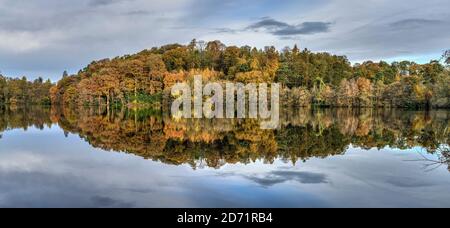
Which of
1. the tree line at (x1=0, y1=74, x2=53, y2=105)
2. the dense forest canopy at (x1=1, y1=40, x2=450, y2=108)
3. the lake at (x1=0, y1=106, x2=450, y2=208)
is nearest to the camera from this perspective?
the lake at (x1=0, y1=106, x2=450, y2=208)

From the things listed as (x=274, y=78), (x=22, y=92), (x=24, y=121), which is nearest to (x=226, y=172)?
(x=24, y=121)

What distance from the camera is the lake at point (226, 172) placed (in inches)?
282

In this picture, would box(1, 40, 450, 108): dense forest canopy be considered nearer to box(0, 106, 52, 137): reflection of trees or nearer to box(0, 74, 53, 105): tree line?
box(0, 74, 53, 105): tree line

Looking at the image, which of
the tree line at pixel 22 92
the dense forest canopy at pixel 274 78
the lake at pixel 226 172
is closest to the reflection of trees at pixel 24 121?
the lake at pixel 226 172

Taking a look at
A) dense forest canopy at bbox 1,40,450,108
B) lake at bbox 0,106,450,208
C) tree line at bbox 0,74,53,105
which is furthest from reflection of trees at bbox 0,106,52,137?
tree line at bbox 0,74,53,105

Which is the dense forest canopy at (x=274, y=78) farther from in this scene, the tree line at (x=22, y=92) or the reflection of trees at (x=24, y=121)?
the reflection of trees at (x=24, y=121)

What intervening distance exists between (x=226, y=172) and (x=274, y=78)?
187 ft

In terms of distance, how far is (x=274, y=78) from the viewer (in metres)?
65.6

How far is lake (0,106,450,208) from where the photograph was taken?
717cm

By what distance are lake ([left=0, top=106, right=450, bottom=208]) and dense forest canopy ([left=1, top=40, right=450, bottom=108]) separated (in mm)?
35861

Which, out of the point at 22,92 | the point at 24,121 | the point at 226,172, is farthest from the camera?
the point at 22,92

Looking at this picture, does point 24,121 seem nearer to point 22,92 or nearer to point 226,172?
point 226,172

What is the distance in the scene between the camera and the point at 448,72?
43.0 m

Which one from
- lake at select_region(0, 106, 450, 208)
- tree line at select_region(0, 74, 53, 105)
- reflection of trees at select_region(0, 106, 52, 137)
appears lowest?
lake at select_region(0, 106, 450, 208)
